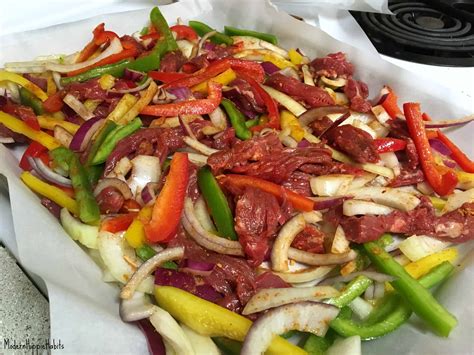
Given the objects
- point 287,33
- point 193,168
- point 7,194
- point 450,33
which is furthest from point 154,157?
point 450,33

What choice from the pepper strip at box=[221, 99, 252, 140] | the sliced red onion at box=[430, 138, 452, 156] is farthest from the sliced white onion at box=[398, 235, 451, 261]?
the pepper strip at box=[221, 99, 252, 140]

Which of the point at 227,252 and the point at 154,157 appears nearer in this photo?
the point at 227,252

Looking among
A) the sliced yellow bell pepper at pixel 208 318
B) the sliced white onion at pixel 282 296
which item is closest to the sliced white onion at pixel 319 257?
the sliced white onion at pixel 282 296

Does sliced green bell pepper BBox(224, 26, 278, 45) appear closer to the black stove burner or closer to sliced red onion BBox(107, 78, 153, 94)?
the black stove burner

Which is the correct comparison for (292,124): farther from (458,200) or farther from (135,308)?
(135,308)

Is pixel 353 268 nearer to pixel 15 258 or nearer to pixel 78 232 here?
pixel 78 232
